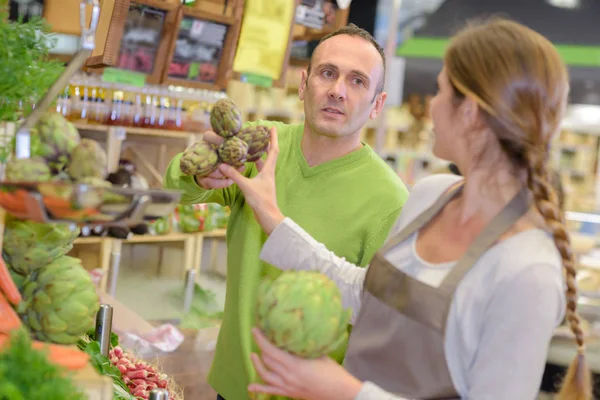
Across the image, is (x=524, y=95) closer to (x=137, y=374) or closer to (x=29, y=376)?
(x=29, y=376)

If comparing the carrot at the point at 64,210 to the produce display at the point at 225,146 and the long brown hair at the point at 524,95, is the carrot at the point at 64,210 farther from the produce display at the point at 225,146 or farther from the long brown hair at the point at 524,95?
the long brown hair at the point at 524,95

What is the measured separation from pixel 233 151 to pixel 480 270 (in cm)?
64

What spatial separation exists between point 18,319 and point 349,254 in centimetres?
103

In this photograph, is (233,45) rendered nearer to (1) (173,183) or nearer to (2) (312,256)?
(1) (173,183)

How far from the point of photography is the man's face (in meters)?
2.11

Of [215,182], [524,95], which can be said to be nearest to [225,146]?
[215,182]

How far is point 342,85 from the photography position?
83.0 inches

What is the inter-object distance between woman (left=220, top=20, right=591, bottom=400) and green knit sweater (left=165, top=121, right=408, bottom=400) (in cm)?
48

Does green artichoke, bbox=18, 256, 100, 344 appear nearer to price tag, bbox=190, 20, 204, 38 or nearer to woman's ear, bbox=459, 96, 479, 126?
woman's ear, bbox=459, 96, 479, 126

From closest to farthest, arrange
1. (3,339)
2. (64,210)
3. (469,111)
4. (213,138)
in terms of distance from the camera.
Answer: (64,210), (3,339), (469,111), (213,138)

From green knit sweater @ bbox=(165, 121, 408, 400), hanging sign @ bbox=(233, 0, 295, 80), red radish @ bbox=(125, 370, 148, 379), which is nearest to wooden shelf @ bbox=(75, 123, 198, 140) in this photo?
hanging sign @ bbox=(233, 0, 295, 80)

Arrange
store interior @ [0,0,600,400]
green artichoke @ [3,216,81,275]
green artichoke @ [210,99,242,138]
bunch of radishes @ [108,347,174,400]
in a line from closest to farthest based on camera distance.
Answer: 1. green artichoke @ [3,216,81,275]
2. green artichoke @ [210,99,242,138]
3. bunch of radishes @ [108,347,174,400]
4. store interior @ [0,0,600,400]

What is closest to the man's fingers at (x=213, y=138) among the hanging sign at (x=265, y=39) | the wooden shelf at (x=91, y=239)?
the hanging sign at (x=265, y=39)

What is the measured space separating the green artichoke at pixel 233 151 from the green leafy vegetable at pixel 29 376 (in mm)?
689
